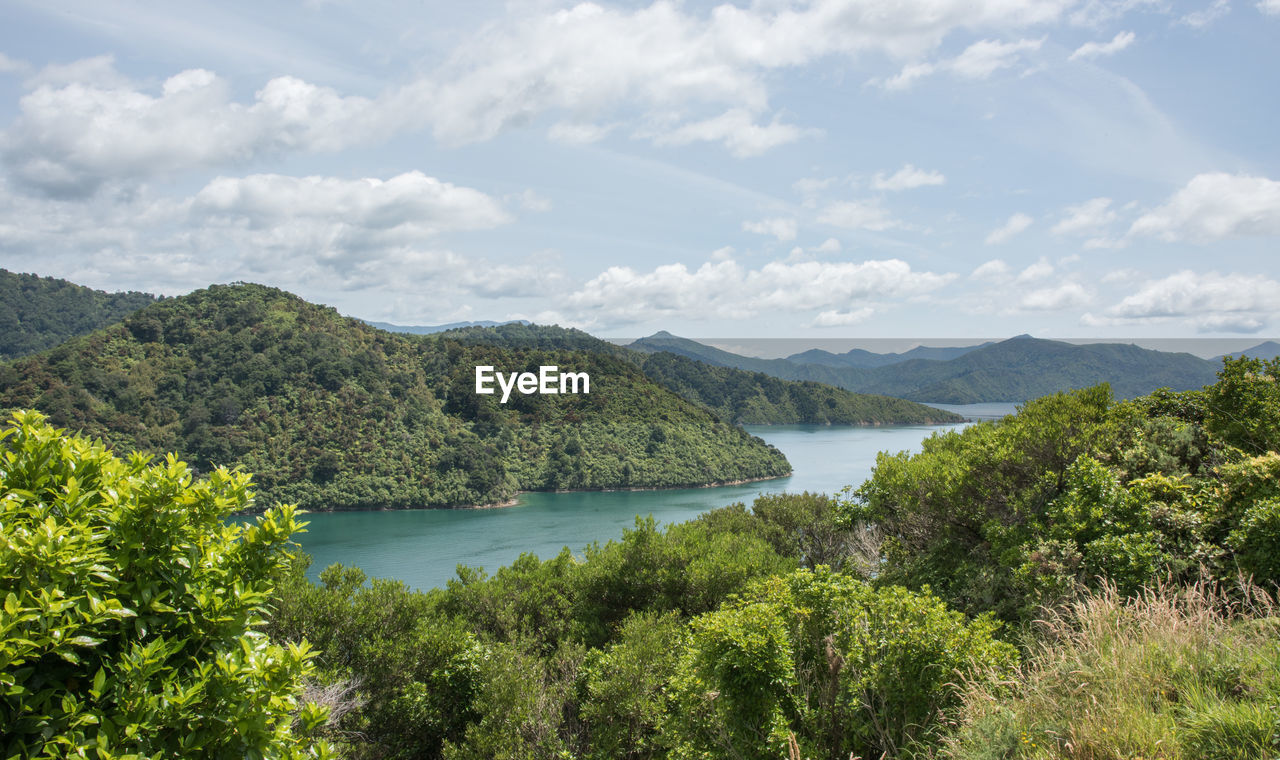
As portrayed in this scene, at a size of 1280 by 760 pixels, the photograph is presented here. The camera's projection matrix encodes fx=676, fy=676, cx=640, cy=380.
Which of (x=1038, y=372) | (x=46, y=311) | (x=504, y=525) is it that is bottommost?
(x=504, y=525)

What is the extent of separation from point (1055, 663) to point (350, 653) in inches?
368

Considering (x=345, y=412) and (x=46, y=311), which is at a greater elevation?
(x=46, y=311)

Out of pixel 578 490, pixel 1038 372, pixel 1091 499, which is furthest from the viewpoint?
pixel 1038 372

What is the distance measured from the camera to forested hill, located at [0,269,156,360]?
290ft

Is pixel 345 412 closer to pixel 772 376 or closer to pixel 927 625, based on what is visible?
pixel 927 625

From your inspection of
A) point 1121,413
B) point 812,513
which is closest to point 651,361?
point 812,513

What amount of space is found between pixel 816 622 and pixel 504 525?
46901mm

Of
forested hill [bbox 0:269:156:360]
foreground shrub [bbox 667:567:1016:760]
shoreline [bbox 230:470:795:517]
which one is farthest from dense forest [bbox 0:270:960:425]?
foreground shrub [bbox 667:567:1016:760]

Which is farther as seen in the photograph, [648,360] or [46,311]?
[648,360]

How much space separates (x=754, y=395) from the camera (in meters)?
119

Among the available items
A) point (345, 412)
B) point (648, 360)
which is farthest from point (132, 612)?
point (648, 360)

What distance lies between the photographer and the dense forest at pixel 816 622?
278 cm

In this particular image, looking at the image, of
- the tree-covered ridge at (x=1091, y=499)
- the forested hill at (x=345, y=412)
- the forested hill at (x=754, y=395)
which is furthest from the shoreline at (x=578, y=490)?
the tree-covered ridge at (x=1091, y=499)

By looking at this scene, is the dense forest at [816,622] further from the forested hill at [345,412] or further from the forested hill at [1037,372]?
the forested hill at [1037,372]
